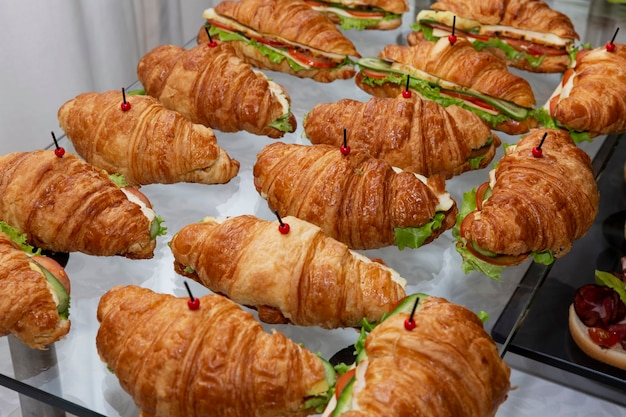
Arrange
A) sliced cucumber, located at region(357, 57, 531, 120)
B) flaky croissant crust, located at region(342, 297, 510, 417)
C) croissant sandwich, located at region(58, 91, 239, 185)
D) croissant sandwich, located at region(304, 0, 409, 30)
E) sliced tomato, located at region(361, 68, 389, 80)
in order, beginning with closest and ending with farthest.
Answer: flaky croissant crust, located at region(342, 297, 510, 417) → croissant sandwich, located at region(58, 91, 239, 185) → sliced cucumber, located at region(357, 57, 531, 120) → sliced tomato, located at region(361, 68, 389, 80) → croissant sandwich, located at region(304, 0, 409, 30)

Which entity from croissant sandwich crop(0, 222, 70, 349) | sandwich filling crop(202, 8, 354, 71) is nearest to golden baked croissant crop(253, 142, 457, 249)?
croissant sandwich crop(0, 222, 70, 349)

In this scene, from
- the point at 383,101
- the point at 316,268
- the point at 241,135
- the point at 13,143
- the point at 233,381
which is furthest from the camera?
the point at 13,143

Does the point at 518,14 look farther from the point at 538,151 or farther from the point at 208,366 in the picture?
the point at 208,366

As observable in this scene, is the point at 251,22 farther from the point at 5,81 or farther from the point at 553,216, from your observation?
the point at 553,216

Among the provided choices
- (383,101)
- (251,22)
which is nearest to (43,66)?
(251,22)

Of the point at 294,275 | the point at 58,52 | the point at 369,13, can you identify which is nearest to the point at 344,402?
the point at 294,275

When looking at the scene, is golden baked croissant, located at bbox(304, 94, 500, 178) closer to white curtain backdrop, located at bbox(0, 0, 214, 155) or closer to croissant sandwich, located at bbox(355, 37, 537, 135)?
croissant sandwich, located at bbox(355, 37, 537, 135)
